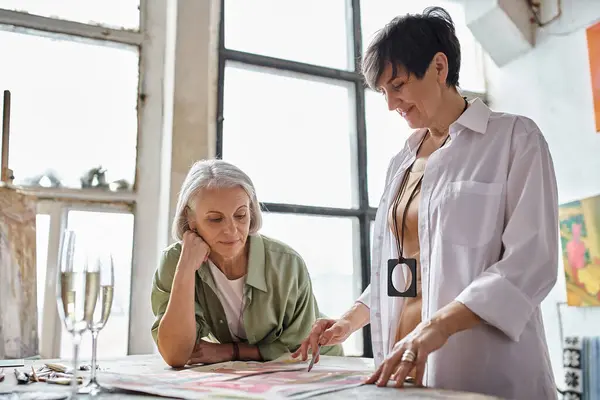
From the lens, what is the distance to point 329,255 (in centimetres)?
275

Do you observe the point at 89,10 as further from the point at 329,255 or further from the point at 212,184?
the point at 329,255

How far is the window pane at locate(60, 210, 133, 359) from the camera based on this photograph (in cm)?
226

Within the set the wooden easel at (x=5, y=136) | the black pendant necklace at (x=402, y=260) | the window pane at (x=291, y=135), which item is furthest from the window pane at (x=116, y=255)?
the black pendant necklace at (x=402, y=260)

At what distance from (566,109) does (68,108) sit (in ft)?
7.54

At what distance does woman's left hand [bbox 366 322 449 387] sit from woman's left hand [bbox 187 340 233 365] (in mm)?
680

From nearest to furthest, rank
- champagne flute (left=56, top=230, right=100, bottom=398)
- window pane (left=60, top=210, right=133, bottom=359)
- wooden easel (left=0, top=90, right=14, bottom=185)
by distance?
champagne flute (left=56, top=230, right=100, bottom=398) → wooden easel (left=0, top=90, right=14, bottom=185) → window pane (left=60, top=210, right=133, bottom=359)

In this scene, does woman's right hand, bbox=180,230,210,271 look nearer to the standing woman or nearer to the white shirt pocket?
the standing woman

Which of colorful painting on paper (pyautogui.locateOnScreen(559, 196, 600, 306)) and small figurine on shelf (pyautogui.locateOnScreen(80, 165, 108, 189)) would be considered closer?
small figurine on shelf (pyautogui.locateOnScreen(80, 165, 108, 189))

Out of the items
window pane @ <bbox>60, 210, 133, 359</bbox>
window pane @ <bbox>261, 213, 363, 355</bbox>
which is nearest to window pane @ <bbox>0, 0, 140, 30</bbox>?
window pane @ <bbox>60, 210, 133, 359</bbox>

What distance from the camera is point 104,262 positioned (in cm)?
87

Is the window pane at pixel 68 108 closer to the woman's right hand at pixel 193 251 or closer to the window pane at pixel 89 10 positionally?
the window pane at pixel 89 10

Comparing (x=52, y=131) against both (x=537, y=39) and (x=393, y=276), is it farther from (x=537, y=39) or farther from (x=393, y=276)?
(x=537, y=39)

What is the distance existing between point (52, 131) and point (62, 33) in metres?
0.42

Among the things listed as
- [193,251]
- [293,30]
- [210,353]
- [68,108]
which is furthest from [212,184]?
[293,30]
